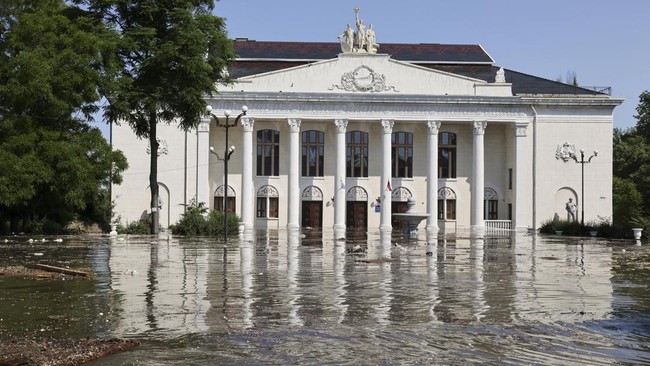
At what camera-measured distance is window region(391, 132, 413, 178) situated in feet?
236

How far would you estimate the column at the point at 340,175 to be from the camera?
2675 inches

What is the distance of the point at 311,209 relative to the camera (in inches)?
2785

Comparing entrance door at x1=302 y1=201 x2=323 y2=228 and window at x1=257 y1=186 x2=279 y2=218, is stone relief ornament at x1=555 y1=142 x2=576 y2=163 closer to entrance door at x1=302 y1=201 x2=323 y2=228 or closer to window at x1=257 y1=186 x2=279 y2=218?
entrance door at x1=302 y1=201 x2=323 y2=228

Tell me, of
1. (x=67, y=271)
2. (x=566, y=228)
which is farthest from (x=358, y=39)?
(x=67, y=271)

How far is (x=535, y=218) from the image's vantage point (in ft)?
226

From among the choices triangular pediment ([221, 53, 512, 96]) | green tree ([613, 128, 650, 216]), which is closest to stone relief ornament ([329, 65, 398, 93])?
triangular pediment ([221, 53, 512, 96])

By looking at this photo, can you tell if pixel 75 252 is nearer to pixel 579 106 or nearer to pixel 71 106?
pixel 71 106

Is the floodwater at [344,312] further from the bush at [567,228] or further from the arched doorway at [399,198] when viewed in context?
the arched doorway at [399,198]

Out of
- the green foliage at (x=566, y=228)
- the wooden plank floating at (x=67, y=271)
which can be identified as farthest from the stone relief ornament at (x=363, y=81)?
the wooden plank floating at (x=67, y=271)

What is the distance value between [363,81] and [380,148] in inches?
238

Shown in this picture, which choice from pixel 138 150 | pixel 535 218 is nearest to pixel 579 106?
pixel 535 218

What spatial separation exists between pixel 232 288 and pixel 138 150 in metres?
54.8

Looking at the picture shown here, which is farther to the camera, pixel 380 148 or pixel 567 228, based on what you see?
pixel 380 148

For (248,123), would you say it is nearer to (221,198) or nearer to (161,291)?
(221,198)
